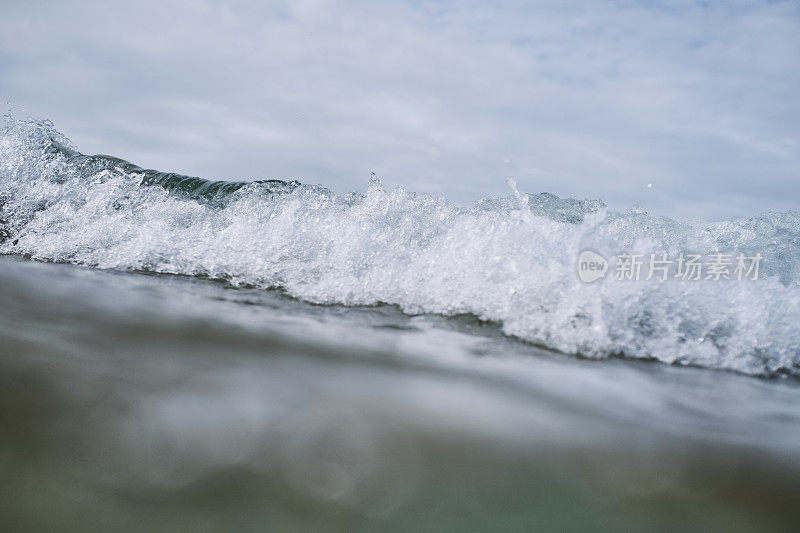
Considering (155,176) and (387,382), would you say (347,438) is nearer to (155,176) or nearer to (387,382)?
(387,382)

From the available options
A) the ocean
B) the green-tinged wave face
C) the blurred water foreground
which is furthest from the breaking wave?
the blurred water foreground

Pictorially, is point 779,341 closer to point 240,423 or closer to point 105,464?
point 240,423

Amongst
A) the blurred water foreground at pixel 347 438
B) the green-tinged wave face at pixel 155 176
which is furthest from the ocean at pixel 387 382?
the green-tinged wave face at pixel 155 176

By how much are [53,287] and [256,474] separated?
1.55 m

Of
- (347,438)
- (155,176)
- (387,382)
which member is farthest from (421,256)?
(155,176)

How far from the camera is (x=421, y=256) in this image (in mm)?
2498

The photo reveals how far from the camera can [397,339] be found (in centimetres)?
166

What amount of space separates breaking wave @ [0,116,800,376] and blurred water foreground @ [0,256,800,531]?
48 cm

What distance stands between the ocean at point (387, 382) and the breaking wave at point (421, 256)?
1 centimetres

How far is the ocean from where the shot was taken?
82cm

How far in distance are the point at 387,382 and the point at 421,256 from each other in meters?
1.33

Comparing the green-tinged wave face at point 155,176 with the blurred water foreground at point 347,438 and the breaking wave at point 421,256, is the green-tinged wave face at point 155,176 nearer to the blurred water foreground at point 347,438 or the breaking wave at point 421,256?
the breaking wave at point 421,256

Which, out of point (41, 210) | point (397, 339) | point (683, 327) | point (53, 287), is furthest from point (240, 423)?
point (41, 210)

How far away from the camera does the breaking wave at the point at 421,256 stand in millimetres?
2053
